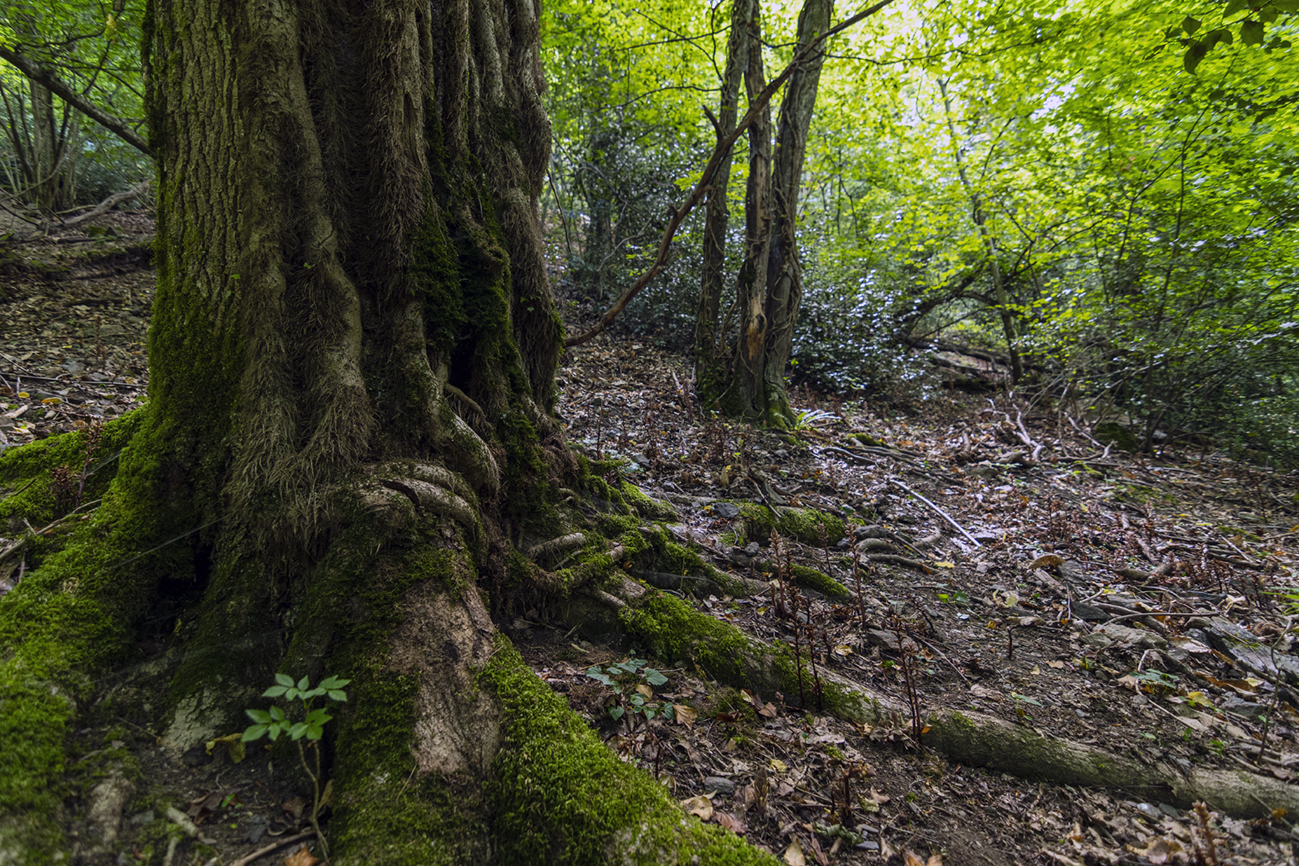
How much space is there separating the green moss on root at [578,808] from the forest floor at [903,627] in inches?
16.3

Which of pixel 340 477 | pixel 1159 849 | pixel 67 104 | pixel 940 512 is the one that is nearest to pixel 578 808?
pixel 340 477

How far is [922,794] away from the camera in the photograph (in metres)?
2.39

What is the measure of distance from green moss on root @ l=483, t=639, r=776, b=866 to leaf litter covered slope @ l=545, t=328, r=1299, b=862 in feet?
1.49

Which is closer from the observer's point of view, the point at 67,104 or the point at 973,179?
the point at 67,104

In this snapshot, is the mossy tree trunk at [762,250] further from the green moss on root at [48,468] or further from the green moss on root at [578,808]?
the green moss on root at [48,468]

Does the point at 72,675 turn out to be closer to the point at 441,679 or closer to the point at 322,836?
the point at 322,836

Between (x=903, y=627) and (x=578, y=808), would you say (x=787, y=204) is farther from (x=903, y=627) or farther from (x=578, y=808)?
(x=578, y=808)

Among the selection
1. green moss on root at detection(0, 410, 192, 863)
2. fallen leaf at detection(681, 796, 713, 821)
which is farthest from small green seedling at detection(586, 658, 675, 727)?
green moss on root at detection(0, 410, 192, 863)

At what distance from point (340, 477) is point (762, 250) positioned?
7.03 m

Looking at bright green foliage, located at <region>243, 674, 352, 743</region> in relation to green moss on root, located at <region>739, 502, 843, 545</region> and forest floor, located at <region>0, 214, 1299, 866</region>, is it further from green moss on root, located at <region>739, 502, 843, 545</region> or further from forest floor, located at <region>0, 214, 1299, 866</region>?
green moss on root, located at <region>739, 502, 843, 545</region>

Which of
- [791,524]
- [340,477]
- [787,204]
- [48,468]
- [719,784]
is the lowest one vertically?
[719,784]

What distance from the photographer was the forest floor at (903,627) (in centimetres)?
216

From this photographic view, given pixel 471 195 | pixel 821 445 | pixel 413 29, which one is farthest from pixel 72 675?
pixel 821 445

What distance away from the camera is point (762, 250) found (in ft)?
26.1
